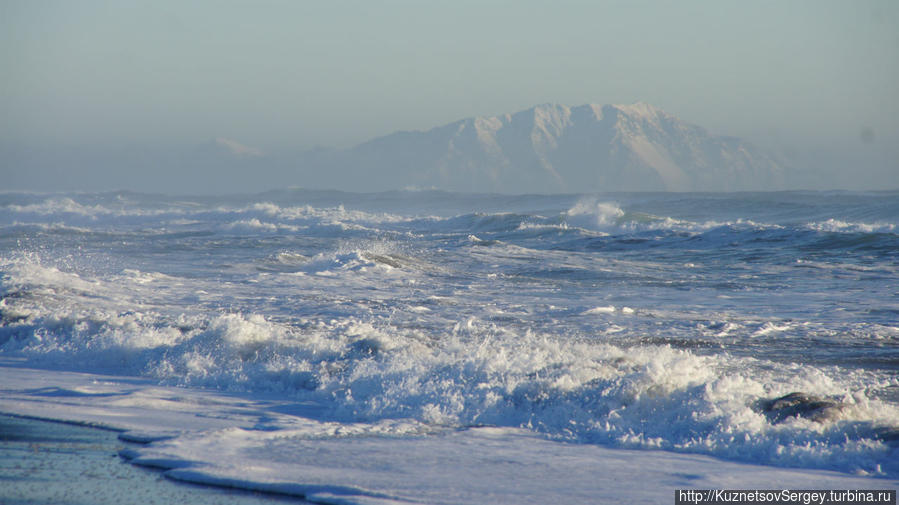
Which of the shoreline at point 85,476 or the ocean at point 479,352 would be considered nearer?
the shoreline at point 85,476

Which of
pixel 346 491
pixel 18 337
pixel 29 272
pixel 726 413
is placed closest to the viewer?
pixel 346 491

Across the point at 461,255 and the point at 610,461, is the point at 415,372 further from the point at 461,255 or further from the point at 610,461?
the point at 461,255

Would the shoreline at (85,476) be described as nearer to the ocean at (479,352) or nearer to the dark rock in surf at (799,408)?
the ocean at (479,352)

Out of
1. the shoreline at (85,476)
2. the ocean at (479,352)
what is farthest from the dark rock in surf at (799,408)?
the shoreline at (85,476)

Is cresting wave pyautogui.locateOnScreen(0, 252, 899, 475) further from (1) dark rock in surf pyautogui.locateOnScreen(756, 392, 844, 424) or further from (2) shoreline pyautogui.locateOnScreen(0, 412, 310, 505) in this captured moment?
(2) shoreline pyautogui.locateOnScreen(0, 412, 310, 505)

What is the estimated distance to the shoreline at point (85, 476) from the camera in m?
3.73

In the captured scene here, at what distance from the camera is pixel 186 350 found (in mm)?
7512

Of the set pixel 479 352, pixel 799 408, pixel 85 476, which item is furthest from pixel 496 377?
pixel 85 476

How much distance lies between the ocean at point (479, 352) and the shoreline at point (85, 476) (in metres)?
0.17

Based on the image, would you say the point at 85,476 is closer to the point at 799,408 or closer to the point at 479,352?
the point at 479,352

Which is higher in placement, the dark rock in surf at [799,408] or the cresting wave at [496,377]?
the dark rock in surf at [799,408]

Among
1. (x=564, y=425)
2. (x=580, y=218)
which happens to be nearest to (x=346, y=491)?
(x=564, y=425)

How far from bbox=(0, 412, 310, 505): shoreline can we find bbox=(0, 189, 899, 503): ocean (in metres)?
0.17

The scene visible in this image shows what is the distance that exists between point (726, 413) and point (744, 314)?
5.11 metres
